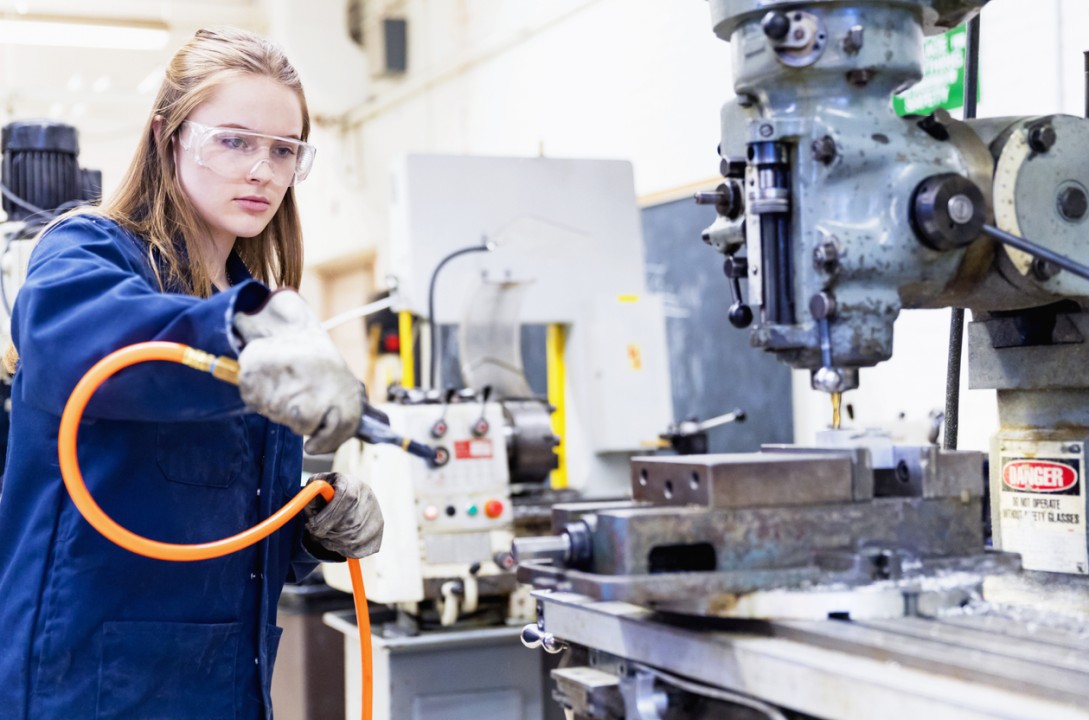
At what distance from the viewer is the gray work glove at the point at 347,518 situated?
1396mm

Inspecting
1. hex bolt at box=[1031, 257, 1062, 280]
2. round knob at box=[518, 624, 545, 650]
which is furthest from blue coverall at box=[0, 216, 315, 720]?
hex bolt at box=[1031, 257, 1062, 280]

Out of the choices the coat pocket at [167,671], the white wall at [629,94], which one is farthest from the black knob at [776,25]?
the white wall at [629,94]

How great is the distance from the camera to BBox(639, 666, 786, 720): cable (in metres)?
0.94

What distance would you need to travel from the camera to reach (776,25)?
117 centimetres

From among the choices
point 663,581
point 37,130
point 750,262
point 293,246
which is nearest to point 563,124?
point 37,130

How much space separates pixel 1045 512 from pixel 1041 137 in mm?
416

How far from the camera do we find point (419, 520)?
239 cm

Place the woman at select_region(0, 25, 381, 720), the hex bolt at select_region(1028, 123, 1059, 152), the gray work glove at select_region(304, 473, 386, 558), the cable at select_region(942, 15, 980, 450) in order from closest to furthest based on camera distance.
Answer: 1. the woman at select_region(0, 25, 381, 720)
2. the hex bolt at select_region(1028, 123, 1059, 152)
3. the gray work glove at select_region(304, 473, 386, 558)
4. the cable at select_region(942, 15, 980, 450)

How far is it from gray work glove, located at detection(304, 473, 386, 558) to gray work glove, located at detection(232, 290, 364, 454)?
403 millimetres

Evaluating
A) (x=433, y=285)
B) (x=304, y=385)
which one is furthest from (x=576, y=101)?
(x=304, y=385)

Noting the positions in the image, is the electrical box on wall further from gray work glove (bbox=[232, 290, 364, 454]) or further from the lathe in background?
gray work glove (bbox=[232, 290, 364, 454])

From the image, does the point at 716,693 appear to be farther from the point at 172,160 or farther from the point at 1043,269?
the point at 172,160

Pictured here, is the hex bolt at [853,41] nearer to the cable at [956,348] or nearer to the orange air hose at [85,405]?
the cable at [956,348]

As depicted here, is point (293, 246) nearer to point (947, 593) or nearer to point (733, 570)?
point (733, 570)
